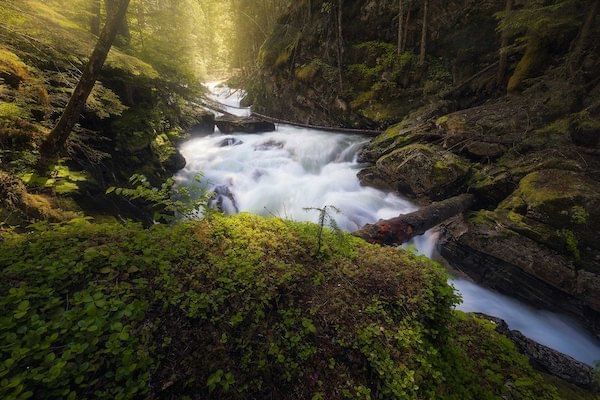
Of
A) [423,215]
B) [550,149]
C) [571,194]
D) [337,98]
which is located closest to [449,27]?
[337,98]

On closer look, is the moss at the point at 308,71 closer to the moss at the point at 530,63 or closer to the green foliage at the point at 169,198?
the moss at the point at 530,63

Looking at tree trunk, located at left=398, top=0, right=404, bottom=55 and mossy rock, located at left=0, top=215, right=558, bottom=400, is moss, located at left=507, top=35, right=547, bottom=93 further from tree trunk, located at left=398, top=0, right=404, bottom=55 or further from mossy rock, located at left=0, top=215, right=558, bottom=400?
mossy rock, located at left=0, top=215, right=558, bottom=400

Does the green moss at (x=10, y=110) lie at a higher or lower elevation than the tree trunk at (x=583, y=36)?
lower

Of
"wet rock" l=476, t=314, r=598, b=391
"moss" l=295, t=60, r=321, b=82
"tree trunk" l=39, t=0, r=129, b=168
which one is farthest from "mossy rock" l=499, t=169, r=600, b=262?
"moss" l=295, t=60, r=321, b=82

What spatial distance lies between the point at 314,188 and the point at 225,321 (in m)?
9.35

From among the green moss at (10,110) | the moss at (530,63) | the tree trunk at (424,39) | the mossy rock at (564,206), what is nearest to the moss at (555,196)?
the mossy rock at (564,206)

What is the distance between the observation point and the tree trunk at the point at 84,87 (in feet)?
15.8

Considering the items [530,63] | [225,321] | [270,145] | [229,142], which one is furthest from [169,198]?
[530,63]

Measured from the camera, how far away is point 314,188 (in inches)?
470

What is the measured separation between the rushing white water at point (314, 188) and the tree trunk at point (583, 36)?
7.64m

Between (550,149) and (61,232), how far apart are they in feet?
40.5

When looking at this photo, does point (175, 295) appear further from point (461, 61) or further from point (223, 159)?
point (461, 61)

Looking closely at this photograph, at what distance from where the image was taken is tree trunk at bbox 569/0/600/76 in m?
9.37

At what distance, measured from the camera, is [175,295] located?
290cm
